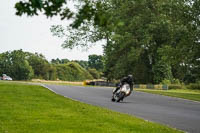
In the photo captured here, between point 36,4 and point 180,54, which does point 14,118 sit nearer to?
point 36,4

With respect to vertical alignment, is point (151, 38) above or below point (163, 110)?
above

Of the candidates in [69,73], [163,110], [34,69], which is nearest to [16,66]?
[34,69]

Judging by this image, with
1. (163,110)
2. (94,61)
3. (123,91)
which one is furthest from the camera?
(94,61)

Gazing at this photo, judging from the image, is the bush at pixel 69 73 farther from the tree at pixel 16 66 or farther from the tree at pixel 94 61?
the tree at pixel 94 61

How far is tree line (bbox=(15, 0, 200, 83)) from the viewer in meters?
35.9

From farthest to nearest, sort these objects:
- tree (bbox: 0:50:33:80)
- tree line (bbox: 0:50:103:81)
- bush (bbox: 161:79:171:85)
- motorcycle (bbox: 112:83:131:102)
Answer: tree line (bbox: 0:50:103:81)
tree (bbox: 0:50:33:80)
bush (bbox: 161:79:171:85)
motorcycle (bbox: 112:83:131:102)

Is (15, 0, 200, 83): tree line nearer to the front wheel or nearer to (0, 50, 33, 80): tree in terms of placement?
the front wheel

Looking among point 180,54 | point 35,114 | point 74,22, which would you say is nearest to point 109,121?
point 35,114

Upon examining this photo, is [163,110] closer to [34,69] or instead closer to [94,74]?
[34,69]

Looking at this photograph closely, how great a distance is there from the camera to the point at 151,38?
4966 centimetres

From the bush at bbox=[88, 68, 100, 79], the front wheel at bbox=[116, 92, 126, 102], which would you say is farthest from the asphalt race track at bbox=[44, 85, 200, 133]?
the bush at bbox=[88, 68, 100, 79]

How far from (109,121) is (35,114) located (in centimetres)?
229

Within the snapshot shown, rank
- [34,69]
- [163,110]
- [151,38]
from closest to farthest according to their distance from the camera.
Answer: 1. [163,110]
2. [151,38]
3. [34,69]

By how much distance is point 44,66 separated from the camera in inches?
3693
